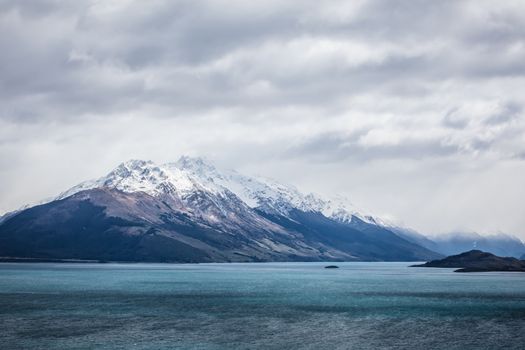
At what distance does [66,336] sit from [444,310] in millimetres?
78626

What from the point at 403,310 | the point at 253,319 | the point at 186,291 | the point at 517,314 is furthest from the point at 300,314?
the point at 186,291

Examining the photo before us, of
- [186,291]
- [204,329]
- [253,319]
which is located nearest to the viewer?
[204,329]

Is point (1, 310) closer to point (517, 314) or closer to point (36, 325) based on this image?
point (36, 325)

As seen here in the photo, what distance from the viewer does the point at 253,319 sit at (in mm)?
114375

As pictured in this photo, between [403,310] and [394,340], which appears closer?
[394,340]

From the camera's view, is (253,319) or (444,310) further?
(444,310)

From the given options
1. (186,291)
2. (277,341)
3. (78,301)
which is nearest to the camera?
(277,341)

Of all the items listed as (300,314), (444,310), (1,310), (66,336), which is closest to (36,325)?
(66,336)

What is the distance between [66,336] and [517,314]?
85.9 m

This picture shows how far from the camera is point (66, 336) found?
92.4m

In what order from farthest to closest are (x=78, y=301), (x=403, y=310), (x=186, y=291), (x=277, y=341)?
(x=186, y=291) → (x=78, y=301) → (x=403, y=310) → (x=277, y=341)

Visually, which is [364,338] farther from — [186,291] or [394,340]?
[186,291]

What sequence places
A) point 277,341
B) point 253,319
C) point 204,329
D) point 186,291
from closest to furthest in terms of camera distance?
1. point 277,341
2. point 204,329
3. point 253,319
4. point 186,291

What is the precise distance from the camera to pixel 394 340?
90.9 meters
